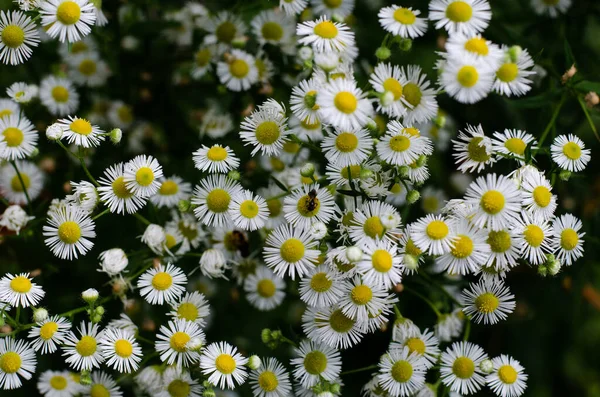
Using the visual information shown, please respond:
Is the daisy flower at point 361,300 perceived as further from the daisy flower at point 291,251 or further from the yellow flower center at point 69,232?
the yellow flower center at point 69,232

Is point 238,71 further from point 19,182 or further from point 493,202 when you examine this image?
point 493,202

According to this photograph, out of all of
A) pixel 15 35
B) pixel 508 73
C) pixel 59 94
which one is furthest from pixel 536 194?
pixel 59 94

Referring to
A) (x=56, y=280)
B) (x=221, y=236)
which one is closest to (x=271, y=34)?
(x=221, y=236)

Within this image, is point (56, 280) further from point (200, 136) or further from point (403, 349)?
point (403, 349)

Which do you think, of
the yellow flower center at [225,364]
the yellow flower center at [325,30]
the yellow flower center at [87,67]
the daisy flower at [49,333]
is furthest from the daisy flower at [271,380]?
the yellow flower center at [87,67]

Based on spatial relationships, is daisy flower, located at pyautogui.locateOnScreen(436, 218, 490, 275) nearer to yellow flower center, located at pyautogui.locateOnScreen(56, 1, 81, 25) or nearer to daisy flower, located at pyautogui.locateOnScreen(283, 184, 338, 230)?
daisy flower, located at pyautogui.locateOnScreen(283, 184, 338, 230)

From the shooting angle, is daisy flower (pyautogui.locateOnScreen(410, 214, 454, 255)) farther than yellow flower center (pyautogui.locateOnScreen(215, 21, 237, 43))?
No

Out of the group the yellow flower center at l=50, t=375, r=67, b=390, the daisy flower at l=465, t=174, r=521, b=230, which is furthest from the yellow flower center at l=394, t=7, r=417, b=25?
the yellow flower center at l=50, t=375, r=67, b=390
